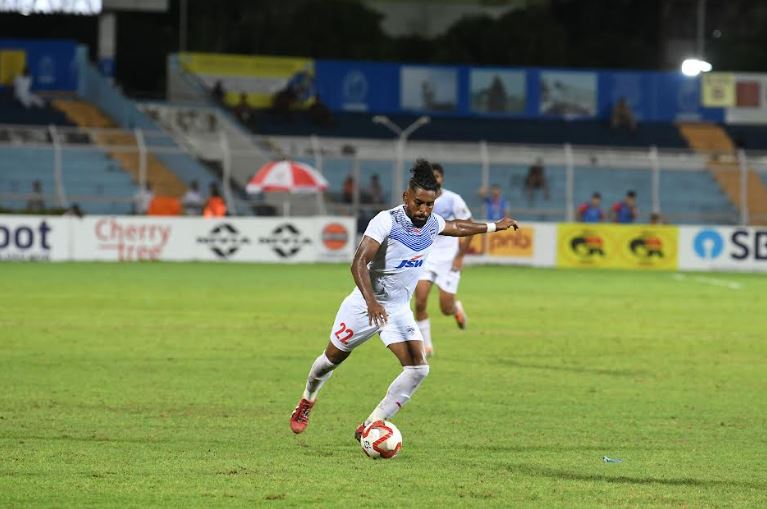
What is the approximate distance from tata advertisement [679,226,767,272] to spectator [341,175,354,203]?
31.5 ft

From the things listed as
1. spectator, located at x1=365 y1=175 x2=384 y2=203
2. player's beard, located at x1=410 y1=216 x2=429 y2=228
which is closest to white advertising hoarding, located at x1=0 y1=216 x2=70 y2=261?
spectator, located at x1=365 y1=175 x2=384 y2=203

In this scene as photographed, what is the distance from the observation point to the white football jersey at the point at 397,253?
35.2 feet

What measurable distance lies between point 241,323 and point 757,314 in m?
9.28

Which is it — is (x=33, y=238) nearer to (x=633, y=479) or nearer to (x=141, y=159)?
(x=141, y=159)

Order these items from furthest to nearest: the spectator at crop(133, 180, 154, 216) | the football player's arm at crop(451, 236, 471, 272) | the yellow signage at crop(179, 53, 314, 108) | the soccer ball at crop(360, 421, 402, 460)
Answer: the yellow signage at crop(179, 53, 314, 108)
the spectator at crop(133, 180, 154, 216)
the football player's arm at crop(451, 236, 471, 272)
the soccer ball at crop(360, 421, 402, 460)

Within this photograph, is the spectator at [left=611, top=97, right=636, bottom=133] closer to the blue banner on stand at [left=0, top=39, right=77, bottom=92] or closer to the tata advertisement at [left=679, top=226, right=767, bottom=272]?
the tata advertisement at [left=679, top=226, right=767, bottom=272]

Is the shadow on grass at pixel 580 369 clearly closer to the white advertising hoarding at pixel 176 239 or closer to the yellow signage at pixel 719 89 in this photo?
the white advertising hoarding at pixel 176 239

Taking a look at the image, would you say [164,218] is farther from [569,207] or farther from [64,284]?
[569,207]

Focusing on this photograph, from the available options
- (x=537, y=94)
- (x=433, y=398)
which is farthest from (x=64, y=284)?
(x=537, y=94)

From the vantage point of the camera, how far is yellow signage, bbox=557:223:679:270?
38.7 metres

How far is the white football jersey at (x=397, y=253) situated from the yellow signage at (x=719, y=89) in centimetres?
5041

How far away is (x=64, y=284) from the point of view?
28406 mm

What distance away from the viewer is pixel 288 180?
40031 millimetres

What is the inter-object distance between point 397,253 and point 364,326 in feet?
→ 2.09
